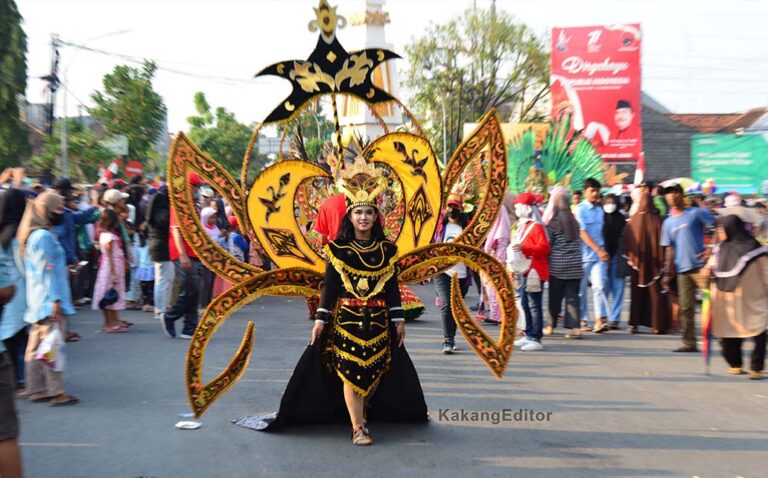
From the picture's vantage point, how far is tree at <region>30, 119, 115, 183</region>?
26750mm

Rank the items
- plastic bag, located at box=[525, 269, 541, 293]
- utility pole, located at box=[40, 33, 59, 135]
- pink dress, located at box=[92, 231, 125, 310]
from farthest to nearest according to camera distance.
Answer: utility pole, located at box=[40, 33, 59, 135], pink dress, located at box=[92, 231, 125, 310], plastic bag, located at box=[525, 269, 541, 293]

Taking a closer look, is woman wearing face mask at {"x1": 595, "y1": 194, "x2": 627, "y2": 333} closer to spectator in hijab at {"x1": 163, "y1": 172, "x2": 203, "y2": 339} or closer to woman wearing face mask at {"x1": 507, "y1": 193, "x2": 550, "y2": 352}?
woman wearing face mask at {"x1": 507, "y1": 193, "x2": 550, "y2": 352}

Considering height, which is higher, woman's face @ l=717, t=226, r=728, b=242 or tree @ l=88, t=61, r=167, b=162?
tree @ l=88, t=61, r=167, b=162

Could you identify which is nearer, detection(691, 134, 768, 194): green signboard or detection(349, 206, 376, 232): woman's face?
detection(349, 206, 376, 232): woman's face

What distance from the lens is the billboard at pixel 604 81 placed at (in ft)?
106

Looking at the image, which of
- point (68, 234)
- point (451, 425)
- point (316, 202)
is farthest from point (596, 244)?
point (68, 234)

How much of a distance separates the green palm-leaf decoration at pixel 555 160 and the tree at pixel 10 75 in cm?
1947

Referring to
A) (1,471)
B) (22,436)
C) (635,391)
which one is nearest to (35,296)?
(22,436)

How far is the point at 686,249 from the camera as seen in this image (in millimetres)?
9438

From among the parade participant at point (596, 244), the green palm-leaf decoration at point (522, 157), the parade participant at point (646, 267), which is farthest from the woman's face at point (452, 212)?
the green palm-leaf decoration at point (522, 157)

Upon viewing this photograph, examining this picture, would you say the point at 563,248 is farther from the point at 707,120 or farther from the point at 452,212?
the point at 707,120

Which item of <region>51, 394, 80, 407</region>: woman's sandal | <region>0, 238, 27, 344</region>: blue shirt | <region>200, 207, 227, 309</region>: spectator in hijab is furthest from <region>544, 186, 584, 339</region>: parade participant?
<region>0, 238, 27, 344</region>: blue shirt

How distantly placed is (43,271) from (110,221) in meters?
4.25

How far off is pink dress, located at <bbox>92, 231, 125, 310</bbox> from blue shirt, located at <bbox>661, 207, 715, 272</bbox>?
7114 mm
